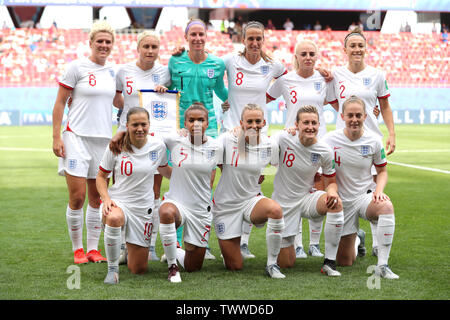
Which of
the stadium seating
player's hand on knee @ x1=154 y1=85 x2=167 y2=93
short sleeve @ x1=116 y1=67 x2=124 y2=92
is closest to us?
player's hand on knee @ x1=154 y1=85 x2=167 y2=93

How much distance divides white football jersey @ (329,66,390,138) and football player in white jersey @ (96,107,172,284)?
1785 millimetres

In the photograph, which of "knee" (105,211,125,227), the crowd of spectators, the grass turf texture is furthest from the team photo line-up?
the crowd of spectators

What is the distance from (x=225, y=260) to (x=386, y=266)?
4.05 ft

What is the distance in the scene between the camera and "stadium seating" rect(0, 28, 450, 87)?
27.6 metres

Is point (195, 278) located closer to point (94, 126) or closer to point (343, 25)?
point (94, 126)

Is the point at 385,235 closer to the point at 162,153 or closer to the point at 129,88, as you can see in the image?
the point at 162,153

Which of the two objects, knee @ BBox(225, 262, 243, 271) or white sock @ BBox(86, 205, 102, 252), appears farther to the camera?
white sock @ BBox(86, 205, 102, 252)

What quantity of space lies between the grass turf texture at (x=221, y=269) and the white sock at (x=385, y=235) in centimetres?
19

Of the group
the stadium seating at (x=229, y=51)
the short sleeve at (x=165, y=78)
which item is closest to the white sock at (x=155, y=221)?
the short sleeve at (x=165, y=78)

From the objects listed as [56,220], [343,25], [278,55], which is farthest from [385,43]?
[56,220]

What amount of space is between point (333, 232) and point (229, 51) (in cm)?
2558

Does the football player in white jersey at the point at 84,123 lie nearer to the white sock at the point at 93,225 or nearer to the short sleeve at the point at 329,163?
the white sock at the point at 93,225

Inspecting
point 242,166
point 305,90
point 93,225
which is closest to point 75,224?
point 93,225

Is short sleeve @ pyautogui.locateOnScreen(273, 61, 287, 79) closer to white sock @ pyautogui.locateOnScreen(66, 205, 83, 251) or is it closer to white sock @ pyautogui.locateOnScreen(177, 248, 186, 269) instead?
white sock @ pyautogui.locateOnScreen(177, 248, 186, 269)
